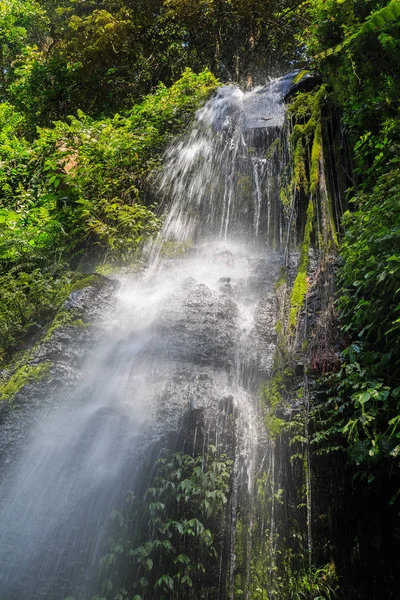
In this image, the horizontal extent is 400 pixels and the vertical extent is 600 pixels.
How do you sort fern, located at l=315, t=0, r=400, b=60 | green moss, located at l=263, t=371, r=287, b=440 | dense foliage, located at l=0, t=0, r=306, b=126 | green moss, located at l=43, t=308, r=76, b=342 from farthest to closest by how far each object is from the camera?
dense foliage, located at l=0, t=0, r=306, b=126
fern, located at l=315, t=0, r=400, b=60
green moss, located at l=43, t=308, r=76, b=342
green moss, located at l=263, t=371, r=287, b=440

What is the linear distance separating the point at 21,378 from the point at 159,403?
1.42 meters

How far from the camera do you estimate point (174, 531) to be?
3.55 m

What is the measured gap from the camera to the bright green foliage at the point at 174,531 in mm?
3365

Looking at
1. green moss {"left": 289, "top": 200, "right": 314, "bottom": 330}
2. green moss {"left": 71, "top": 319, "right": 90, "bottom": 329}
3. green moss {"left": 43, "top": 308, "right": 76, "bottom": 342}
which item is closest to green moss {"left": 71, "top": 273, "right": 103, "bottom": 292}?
green moss {"left": 43, "top": 308, "right": 76, "bottom": 342}

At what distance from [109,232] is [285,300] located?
3283 millimetres

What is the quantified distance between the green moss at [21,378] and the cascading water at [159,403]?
0.32 m

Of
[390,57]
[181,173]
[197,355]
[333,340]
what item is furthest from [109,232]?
[390,57]

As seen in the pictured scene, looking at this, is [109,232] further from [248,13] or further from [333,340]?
[248,13]

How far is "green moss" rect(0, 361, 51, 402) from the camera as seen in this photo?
4.23 m

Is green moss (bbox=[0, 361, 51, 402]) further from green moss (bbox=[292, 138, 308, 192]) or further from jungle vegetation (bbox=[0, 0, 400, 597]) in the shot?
green moss (bbox=[292, 138, 308, 192])

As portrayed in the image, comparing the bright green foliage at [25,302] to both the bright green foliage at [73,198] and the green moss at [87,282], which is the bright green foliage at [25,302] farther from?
the green moss at [87,282]

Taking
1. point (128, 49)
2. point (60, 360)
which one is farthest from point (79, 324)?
point (128, 49)

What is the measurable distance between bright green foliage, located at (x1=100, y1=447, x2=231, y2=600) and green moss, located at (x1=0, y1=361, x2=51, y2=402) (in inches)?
60.6

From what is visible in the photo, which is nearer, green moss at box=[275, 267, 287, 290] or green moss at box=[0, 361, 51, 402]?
green moss at box=[0, 361, 51, 402]
